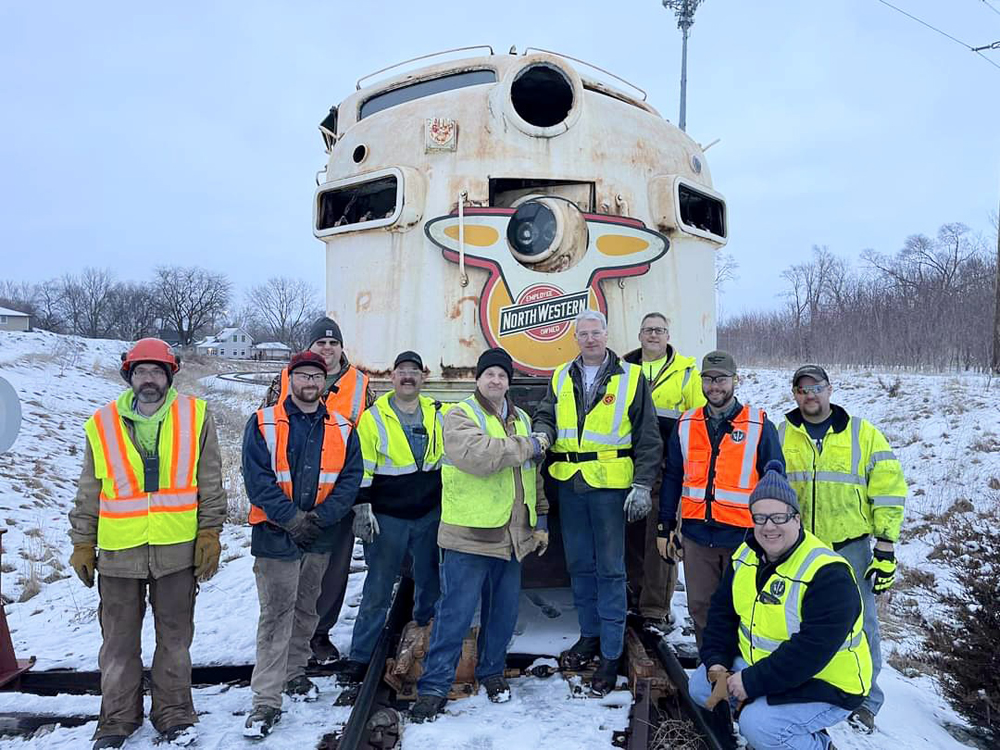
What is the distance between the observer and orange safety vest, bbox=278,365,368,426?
401cm

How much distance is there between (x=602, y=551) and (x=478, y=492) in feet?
2.62

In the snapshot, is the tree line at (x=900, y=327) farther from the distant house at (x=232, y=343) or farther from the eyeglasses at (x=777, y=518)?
the distant house at (x=232, y=343)

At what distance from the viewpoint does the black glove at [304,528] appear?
336cm

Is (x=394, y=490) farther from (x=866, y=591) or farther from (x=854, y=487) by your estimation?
(x=866, y=591)

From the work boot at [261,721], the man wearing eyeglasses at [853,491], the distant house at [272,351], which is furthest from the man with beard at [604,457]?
the distant house at [272,351]

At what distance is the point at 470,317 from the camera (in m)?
4.45

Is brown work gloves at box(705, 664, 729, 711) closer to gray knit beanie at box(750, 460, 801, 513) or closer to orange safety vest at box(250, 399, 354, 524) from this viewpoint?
gray knit beanie at box(750, 460, 801, 513)

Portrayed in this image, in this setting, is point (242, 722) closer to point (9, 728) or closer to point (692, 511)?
point (9, 728)

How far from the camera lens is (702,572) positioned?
11.9 ft

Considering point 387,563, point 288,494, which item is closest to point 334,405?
point 288,494

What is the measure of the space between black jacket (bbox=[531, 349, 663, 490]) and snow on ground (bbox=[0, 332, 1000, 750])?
122 centimetres

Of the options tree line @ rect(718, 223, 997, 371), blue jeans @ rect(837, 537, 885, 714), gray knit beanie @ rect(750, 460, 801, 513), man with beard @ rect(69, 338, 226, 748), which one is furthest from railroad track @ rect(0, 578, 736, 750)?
tree line @ rect(718, 223, 997, 371)

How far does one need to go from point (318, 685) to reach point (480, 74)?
4.31 meters

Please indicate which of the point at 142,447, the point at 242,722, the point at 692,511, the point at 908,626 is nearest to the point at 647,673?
the point at 692,511
